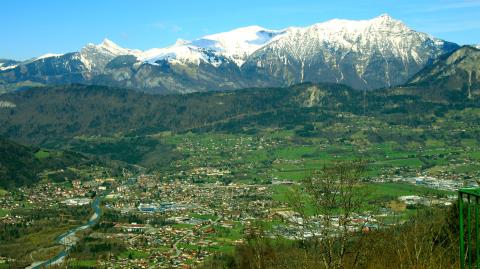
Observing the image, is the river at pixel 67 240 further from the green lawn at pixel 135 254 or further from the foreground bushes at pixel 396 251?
the foreground bushes at pixel 396 251

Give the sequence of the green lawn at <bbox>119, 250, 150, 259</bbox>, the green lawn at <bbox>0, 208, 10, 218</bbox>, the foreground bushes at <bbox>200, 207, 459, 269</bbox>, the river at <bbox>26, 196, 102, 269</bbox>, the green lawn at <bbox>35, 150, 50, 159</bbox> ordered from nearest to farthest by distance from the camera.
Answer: the foreground bushes at <bbox>200, 207, 459, 269</bbox> < the river at <bbox>26, 196, 102, 269</bbox> < the green lawn at <bbox>119, 250, 150, 259</bbox> < the green lawn at <bbox>0, 208, 10, 218</bbox> < the green lawn at <bbox>35, 150, 50, 159</bbox>

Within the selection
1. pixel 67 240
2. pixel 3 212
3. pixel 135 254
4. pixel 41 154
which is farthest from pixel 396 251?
pixel 41 154

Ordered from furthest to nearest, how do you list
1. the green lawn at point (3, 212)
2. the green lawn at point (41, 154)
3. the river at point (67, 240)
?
the green lawn at point (41, 154), the green lawn at point (3, 212), the river at point (67, 240)

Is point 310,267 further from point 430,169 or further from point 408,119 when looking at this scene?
point 408,119

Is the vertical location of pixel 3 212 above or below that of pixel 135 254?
above

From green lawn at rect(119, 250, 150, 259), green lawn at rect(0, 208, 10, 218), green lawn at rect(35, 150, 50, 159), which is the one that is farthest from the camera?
green lawn at rect(35, 150, 50, 159)

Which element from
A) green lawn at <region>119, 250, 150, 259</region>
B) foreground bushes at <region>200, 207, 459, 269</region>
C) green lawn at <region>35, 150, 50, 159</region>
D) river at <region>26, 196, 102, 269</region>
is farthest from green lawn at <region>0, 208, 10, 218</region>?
foreground bushes at <region>200, 207, 459, 269</region>

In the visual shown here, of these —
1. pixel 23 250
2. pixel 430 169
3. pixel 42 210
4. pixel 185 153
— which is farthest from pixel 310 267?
pixel 185 153

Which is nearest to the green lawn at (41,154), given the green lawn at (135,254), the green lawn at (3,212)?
the green lawn at (3,212)

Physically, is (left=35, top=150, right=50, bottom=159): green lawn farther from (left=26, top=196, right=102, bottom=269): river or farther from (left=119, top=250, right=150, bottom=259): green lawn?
(left=119, top=250, right=150, bottom=259): green lawn

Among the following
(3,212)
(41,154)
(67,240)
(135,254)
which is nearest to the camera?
(135,254)

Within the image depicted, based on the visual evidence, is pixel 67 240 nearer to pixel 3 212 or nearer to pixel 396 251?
pixel 3 212
